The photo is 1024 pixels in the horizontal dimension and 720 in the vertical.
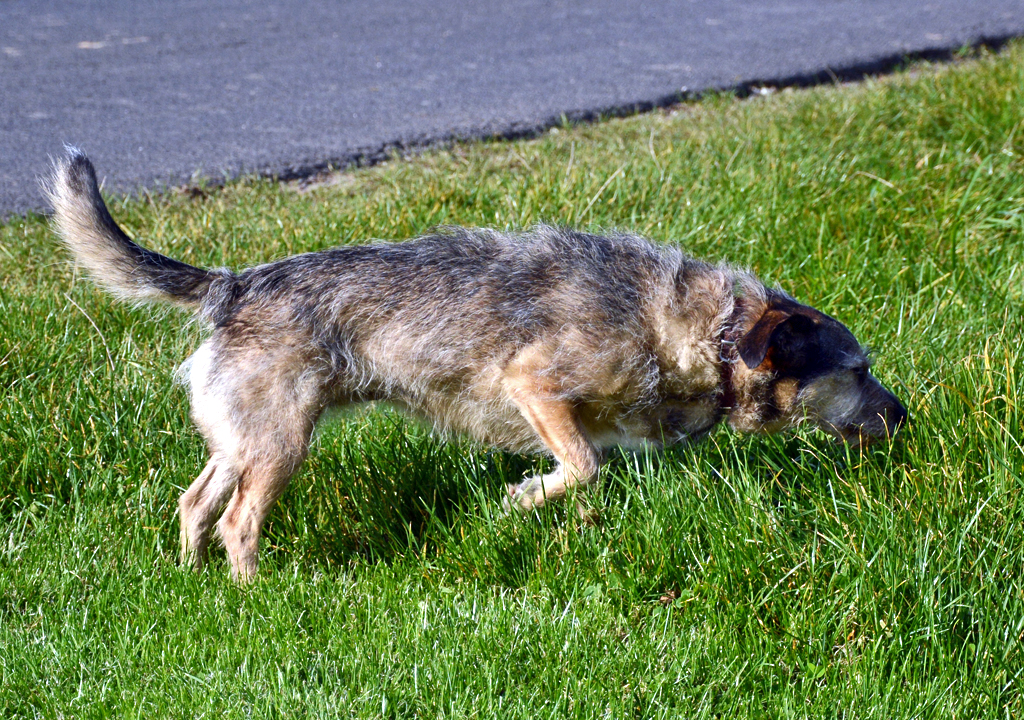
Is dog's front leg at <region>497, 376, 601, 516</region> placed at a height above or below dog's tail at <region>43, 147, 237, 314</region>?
below

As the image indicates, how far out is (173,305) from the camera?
389cm

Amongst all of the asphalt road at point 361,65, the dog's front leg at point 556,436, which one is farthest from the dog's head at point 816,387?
the asphalt road at point 361,65

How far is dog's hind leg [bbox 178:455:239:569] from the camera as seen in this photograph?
3.68 meters

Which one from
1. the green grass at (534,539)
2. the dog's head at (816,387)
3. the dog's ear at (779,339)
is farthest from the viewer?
the dog's head at (816,387)

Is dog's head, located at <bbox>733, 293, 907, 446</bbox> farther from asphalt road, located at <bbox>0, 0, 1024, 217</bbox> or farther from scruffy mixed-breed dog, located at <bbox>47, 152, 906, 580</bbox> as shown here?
asphalt road, located at <bbox>0, 0, 1024, 217</bbox>

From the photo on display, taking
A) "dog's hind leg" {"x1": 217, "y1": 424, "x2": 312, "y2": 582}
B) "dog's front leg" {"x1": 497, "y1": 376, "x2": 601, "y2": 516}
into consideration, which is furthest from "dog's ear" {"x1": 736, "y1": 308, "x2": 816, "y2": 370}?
"dog's hind leg" {"x1": 217, "y1": 424, "x2": 312, "y2": 582}

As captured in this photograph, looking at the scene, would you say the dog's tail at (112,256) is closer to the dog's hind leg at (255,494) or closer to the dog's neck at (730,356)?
the dog's hind leg at (255,494)

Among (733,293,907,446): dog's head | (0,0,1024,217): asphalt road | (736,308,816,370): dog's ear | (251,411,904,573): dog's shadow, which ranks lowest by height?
(251,411,904,573): dog's shadow

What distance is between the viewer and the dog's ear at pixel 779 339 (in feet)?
12.0

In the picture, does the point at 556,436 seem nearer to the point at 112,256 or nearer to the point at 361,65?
the point at 112,256

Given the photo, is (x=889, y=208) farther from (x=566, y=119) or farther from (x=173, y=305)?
(x=173, y=305)

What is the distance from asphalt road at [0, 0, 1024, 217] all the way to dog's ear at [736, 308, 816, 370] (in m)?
3.69

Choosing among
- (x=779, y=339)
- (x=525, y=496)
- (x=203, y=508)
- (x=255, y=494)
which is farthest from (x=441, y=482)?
(x=779, y=339)

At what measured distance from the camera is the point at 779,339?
3.83 m
